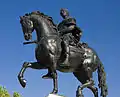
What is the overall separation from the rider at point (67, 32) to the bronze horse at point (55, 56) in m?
0.20

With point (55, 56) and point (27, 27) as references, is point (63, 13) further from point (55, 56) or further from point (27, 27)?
point (55, 56)

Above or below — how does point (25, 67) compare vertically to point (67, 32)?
below

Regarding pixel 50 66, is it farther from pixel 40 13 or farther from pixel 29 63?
pixel 40 13

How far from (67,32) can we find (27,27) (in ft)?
5.26

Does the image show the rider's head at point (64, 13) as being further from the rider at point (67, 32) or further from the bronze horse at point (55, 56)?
the bronze horse at point (55, 56)

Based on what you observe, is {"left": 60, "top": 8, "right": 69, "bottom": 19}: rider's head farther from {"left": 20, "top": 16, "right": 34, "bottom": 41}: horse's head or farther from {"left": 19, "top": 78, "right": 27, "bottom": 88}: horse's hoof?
{"left": 19, "top": 78, "right": 27, "bottom": 88}: horse's hoof

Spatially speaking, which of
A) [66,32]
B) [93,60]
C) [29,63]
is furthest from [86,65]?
[29,63]

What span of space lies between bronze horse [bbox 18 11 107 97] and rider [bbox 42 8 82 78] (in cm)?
20

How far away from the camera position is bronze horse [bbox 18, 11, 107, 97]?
1267cm

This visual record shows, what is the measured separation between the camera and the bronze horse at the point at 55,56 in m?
12.7

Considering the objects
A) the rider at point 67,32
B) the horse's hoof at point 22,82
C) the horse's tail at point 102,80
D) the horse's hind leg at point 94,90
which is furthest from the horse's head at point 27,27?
the horse's tail at point 102,80

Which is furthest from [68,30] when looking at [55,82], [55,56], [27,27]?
[55,82]

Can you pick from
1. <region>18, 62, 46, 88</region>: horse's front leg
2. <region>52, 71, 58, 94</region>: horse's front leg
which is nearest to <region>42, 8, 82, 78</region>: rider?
<region>52, 71, 58, 94</region>: horse's front leg

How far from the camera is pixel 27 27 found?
1316 cm
